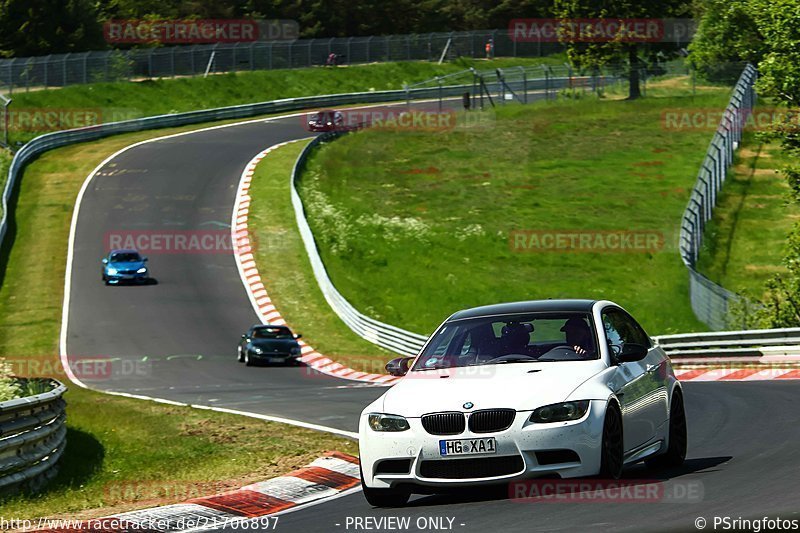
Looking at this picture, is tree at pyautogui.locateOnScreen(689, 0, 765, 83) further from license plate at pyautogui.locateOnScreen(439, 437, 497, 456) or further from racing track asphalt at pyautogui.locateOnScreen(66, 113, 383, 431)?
license plate at pyautogui.locateOnScreen(439, 437, 497, 456)

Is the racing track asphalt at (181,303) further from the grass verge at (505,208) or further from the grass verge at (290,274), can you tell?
the grass verge at (505,208)

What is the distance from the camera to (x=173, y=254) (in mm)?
48719

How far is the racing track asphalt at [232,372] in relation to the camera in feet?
30.3

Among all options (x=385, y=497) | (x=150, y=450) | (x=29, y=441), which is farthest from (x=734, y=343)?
(x=385, y=497)

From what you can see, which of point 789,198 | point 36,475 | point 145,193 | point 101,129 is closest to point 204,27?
point 101,129

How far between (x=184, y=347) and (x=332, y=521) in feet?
86.9

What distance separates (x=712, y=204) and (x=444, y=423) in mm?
40845

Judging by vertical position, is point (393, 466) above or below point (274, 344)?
above

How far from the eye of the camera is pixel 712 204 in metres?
48.8

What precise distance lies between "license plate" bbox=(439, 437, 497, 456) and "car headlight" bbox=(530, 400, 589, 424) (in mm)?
366

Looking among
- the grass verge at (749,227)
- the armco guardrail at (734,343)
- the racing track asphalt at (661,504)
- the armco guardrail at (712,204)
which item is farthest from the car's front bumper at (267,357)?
the racing track asphalt at (661,504)

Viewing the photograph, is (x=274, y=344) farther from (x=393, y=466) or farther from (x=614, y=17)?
(x=614, y=17)

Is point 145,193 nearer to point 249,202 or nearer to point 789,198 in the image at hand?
point 249,202

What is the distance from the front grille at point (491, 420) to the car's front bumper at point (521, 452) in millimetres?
44
